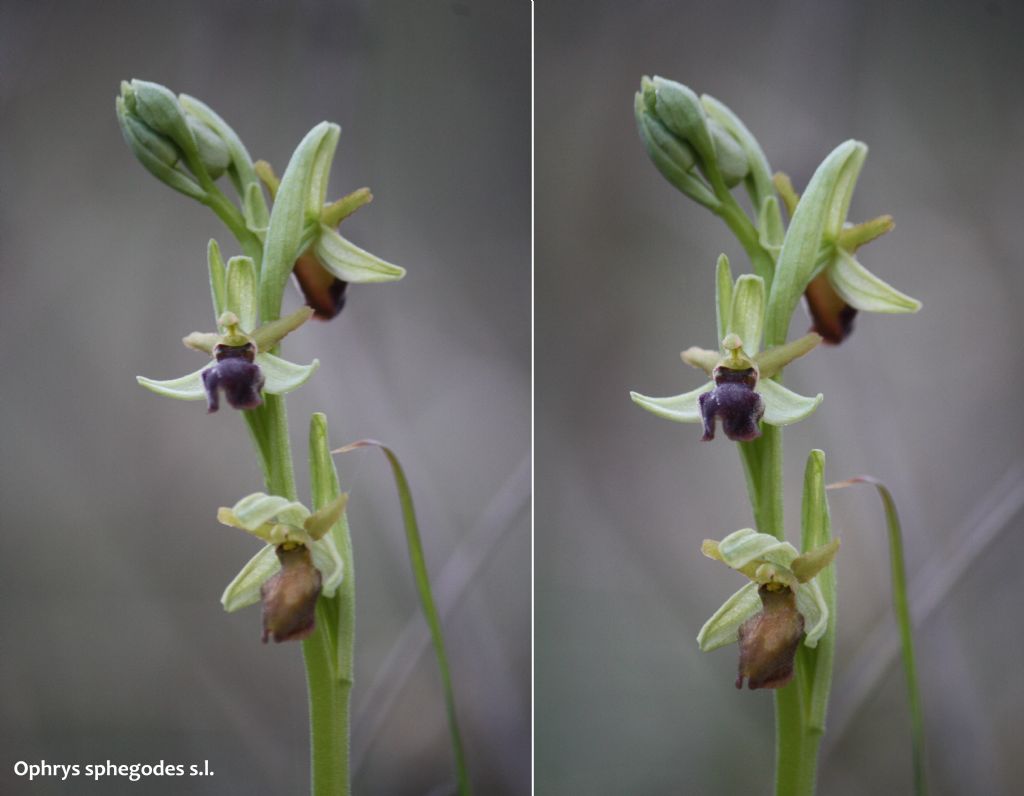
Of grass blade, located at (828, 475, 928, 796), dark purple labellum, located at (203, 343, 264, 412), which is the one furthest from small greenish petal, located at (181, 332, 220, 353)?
grass blade, located at (828, 475, 928, 796)

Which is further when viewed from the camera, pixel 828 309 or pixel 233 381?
pixel 828 309

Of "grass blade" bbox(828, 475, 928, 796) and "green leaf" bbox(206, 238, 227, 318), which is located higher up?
"green leaf" bbox(206, 238, 227, 318)

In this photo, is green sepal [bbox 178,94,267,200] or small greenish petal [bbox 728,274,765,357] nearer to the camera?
small greenish petal [bbox 728,274,765,357]

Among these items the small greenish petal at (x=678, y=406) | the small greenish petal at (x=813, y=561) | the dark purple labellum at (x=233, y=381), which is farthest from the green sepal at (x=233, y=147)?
the small greenish petal at (x=813, y=561)

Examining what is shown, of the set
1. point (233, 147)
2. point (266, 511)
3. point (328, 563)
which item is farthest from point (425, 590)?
point (233, 147)

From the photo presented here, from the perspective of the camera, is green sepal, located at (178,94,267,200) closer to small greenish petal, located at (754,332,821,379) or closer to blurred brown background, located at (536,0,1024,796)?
blurred brown background, located at (536,0,1024,796)

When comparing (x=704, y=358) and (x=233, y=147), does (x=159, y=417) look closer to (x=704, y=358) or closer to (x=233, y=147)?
(x=233, y=147)
